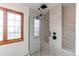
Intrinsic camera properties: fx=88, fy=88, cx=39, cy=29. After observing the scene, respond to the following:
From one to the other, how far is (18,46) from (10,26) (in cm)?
27

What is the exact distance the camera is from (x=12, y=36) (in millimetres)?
1104

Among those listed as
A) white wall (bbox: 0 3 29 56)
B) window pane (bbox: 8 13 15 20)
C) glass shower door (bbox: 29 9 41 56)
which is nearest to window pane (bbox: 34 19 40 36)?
glass shower door (bbox: 29 9 41 56)

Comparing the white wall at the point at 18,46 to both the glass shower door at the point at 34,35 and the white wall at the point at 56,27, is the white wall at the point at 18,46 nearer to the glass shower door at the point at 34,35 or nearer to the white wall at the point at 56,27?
the glass shower door at the point at 34,35

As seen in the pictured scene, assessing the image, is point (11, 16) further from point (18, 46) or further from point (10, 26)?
point (18, 46)

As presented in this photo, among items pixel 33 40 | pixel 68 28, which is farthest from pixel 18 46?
pixel 68 28

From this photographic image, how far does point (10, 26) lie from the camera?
1086mm

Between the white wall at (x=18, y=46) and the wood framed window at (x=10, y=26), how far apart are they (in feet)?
0.15

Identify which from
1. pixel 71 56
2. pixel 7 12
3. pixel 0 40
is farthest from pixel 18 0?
pixel 71 56

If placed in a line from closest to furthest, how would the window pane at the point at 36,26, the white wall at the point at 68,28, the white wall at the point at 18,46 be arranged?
the white wall at the point at 18,46, the white wall at the point at 68,28, the window pane at the point at 36,26

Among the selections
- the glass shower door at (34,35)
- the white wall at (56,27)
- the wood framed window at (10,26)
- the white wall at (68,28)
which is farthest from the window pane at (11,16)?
the white wall at (68,28)

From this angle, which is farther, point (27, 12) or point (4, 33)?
point (27, 12)

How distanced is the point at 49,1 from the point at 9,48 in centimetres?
75

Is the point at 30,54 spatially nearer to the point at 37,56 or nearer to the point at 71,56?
the point at 37,56

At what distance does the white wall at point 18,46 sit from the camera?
1.04 m
